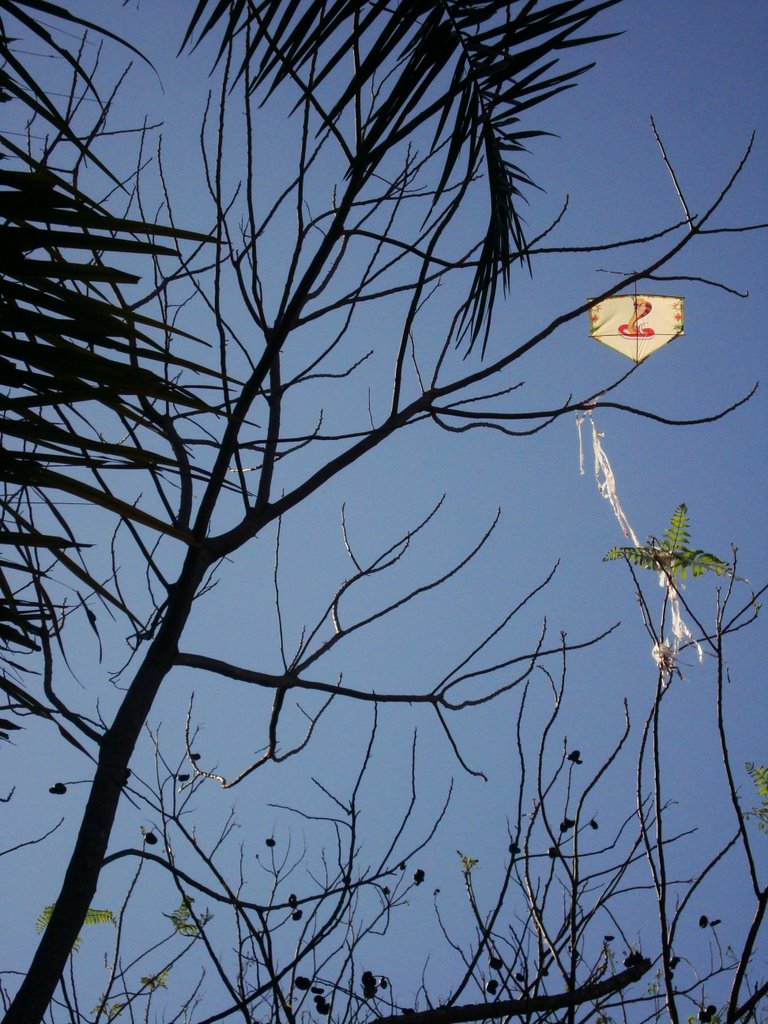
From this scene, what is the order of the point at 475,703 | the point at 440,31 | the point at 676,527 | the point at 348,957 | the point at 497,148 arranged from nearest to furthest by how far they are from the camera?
1. the point at 440,31
2. the point at 497,148
3. the point at 475,703
4. the point at 348,957
5. the point at 676,527

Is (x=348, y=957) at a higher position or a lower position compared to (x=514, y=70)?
lower

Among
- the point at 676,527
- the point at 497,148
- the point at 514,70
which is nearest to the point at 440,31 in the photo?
the point at 514,70

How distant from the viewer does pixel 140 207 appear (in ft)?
6.33

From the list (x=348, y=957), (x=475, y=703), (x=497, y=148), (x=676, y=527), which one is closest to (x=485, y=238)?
(x=497, y=148)

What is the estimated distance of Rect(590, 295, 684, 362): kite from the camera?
16.6 feet

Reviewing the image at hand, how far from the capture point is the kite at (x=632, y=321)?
16.6 feet

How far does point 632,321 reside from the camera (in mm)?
5133

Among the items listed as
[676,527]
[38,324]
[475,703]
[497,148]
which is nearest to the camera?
[38,324]

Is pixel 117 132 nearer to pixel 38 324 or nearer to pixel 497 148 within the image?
pixel 497 148

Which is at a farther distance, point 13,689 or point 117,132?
point 117,132

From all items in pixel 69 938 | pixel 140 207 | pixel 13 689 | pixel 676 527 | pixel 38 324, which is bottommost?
pixel 69 938

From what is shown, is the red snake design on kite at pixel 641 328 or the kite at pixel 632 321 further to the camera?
the kite at pixel 632 321

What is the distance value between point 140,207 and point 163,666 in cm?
115

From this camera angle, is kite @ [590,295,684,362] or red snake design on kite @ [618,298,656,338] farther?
kite @ [590,295,684,362]
